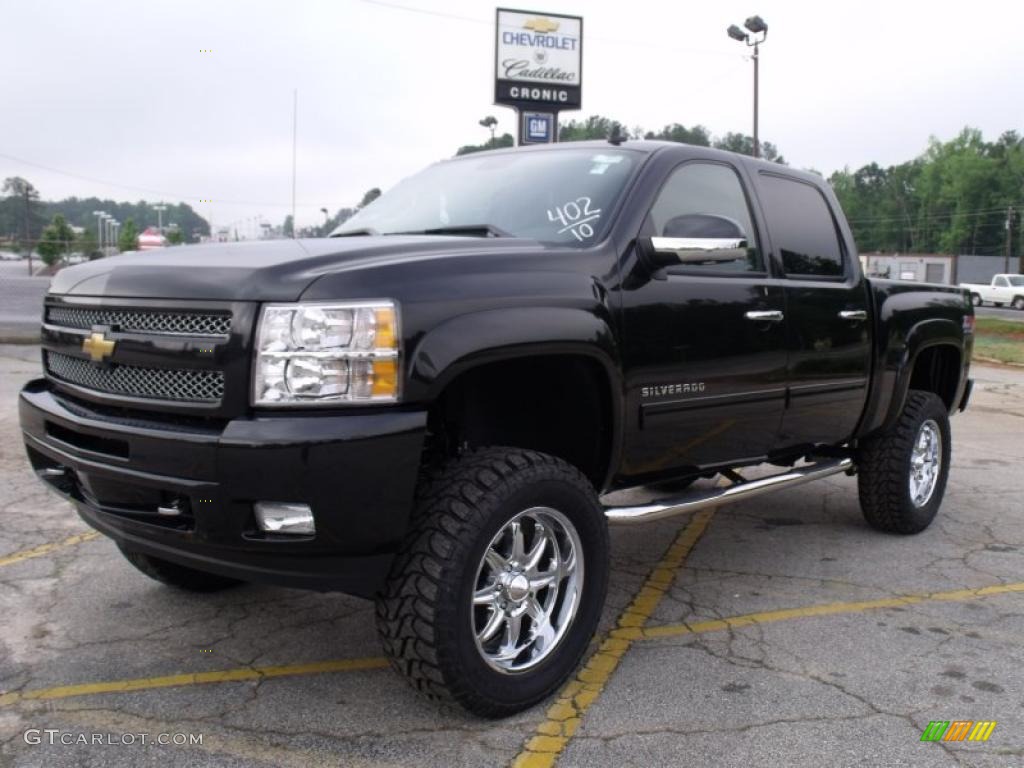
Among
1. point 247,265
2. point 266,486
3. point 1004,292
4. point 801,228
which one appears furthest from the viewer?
point 1004,292

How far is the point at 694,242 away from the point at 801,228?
5.05 feet

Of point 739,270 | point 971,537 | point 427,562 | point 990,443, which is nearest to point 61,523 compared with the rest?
point 427,562

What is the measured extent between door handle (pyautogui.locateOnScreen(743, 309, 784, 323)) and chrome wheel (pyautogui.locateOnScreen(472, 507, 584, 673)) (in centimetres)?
142

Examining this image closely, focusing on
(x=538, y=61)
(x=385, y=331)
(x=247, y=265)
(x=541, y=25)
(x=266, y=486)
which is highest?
(x=541, y=25)

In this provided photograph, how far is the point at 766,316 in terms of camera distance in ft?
14.0

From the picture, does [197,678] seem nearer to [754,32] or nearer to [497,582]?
[497,582]

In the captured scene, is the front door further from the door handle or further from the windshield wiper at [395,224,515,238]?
the windshield wiper at [395,224,515,238]

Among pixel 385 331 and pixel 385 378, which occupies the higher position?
pixel 385 331

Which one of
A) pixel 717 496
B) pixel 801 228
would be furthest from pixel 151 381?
pixel 801 228

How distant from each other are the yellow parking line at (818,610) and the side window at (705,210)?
1.49m

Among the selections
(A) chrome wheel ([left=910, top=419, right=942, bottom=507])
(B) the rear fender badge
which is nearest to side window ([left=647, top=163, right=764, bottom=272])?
(B) the rear fender badge

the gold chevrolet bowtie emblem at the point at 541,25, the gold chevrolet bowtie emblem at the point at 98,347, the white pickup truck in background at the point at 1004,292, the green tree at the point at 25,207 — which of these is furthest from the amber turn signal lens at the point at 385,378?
the green tree at the point at 25,207

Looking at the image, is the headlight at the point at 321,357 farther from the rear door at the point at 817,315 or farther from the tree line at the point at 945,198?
the tree line at the point at 945,198

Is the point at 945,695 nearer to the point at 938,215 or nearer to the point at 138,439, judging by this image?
the point at 138,439
